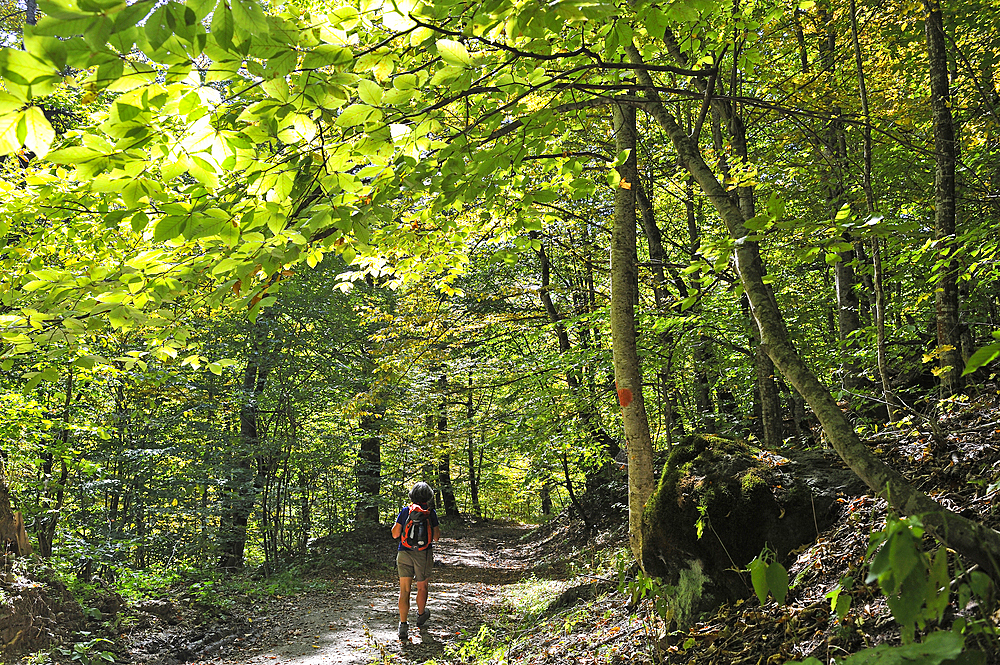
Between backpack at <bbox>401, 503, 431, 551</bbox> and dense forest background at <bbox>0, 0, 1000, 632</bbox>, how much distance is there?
112 inches

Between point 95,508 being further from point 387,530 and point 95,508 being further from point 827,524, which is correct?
point 827,524

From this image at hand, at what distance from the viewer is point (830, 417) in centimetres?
294

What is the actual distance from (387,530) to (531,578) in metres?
6.44

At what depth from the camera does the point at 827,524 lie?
414 cm

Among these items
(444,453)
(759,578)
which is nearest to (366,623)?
(444,453)

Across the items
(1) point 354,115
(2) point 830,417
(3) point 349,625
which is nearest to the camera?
(1) point 354,115

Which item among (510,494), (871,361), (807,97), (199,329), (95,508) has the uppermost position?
(807,97)

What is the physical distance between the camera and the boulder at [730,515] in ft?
13.9

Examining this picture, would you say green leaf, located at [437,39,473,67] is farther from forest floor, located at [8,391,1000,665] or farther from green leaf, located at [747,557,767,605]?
forest floor, located at [8,391,1000,665]

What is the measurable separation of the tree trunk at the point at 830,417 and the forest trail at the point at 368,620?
5.36m

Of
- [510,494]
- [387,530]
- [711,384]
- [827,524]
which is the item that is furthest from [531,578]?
[510,494]

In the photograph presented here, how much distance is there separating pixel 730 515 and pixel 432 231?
127 inches

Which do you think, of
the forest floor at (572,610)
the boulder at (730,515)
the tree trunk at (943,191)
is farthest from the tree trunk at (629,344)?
the tree trunk at (943,191)

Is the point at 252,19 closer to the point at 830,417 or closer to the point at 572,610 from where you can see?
the point at 830,417
